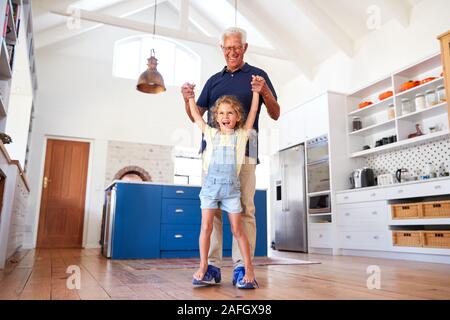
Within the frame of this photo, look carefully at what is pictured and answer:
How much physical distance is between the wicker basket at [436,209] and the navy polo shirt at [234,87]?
2.58 m

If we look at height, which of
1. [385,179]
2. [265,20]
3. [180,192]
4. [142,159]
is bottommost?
[180,192]

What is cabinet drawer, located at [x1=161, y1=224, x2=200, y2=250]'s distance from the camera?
3887 millimetres

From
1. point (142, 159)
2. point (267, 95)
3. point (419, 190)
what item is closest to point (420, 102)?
point (419, 190)

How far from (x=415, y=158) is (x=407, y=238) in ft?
3.55

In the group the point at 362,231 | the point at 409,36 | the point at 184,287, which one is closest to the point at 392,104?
the point at 409,36

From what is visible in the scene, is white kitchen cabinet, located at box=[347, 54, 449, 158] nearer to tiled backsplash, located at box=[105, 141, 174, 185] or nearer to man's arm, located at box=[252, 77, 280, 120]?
man's arm, located at box=[252, 77, 280, 120]

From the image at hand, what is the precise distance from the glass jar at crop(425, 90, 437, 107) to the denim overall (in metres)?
3.38

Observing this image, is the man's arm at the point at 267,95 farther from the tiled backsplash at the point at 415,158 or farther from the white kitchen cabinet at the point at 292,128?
the white kitchen cabinet at the point at 292,128

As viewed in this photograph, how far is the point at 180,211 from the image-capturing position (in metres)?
3.99

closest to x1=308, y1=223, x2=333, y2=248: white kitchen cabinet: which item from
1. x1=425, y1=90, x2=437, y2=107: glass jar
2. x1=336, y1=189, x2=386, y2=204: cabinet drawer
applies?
x1=336, y1=189, x2=386, y2=204: cabinet drawer

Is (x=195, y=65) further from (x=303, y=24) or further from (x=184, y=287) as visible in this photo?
(x=184, y=287)

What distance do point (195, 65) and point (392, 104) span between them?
171 inches

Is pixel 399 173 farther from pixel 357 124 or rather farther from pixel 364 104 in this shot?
pixel 364 104

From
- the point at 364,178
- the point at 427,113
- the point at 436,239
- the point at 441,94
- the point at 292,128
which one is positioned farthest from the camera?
the point at 292,128
